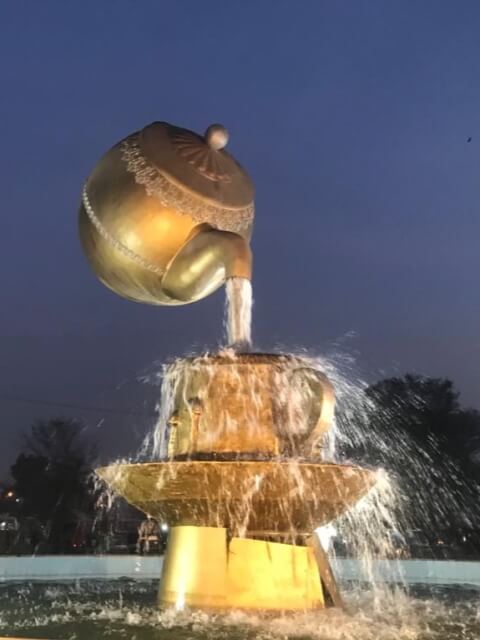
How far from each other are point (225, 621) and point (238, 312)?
305 centimetres

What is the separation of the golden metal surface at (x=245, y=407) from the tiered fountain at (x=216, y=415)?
0.03 feet

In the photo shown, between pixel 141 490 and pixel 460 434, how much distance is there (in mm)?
32167

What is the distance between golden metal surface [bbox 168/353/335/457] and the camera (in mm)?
6527

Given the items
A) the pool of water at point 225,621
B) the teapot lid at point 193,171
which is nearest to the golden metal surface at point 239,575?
the pool of water at point 225,621

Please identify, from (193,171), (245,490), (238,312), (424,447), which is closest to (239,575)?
(245,490)

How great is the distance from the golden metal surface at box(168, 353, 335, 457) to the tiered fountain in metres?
0.01

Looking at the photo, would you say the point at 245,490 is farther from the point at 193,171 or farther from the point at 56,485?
the point at 56,485

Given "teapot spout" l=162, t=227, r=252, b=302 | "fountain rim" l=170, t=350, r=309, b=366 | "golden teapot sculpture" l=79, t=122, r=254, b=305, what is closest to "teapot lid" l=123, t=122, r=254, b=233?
"golden teapot sculpture" l=79, t=122, r=254, b=305

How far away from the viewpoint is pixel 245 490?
18.9 ft

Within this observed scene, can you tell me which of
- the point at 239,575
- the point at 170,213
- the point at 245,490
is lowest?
the point at 239,575

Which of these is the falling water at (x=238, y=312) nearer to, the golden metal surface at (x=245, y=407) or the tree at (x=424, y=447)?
the golden metal surface at (x=245, y=407)

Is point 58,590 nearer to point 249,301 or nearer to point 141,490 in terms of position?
point 141,490

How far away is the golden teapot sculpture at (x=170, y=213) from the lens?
761 centimetres

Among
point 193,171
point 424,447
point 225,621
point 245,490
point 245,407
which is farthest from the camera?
point 424,447
